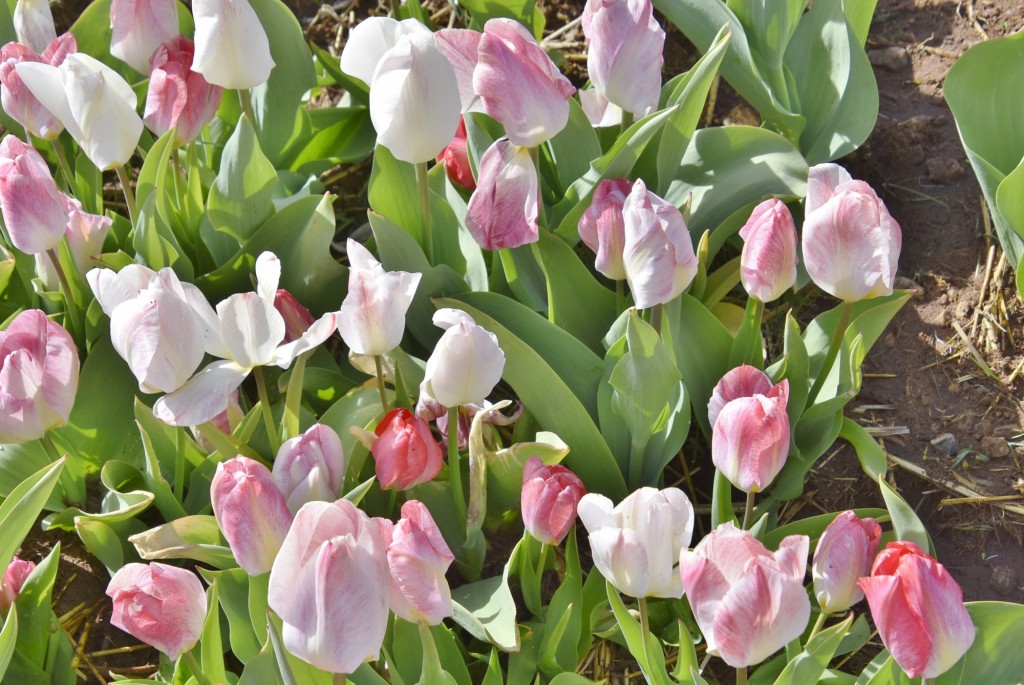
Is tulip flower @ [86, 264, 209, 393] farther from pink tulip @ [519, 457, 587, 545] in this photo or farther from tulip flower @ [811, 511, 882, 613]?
tulip flower @ [811, 511, 882, 613]

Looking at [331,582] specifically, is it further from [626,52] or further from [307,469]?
[626,52]

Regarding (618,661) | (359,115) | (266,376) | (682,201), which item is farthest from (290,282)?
(618,661)

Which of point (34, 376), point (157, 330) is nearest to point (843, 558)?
point (157, 330)

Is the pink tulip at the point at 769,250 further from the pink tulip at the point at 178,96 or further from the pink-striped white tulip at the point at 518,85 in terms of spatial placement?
the pink tulip at the point at 178,96

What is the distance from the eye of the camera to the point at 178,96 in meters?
1.44

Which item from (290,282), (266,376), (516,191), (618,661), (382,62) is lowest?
(618,661)

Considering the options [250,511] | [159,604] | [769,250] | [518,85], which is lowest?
[159,604]

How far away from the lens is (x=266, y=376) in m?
1.50

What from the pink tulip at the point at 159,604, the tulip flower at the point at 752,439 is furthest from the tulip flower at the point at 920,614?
the pink tulip at the point at 159,604

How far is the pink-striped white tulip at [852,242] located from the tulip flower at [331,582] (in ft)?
1.93

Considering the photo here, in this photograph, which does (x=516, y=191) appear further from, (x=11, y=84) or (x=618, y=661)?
(x=11, y=84)

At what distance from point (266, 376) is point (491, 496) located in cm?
40

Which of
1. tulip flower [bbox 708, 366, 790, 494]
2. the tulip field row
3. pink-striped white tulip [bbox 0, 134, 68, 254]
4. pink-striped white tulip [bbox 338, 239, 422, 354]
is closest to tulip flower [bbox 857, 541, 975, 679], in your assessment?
the tulip field row

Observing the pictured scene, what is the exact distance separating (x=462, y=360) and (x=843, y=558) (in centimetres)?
41
